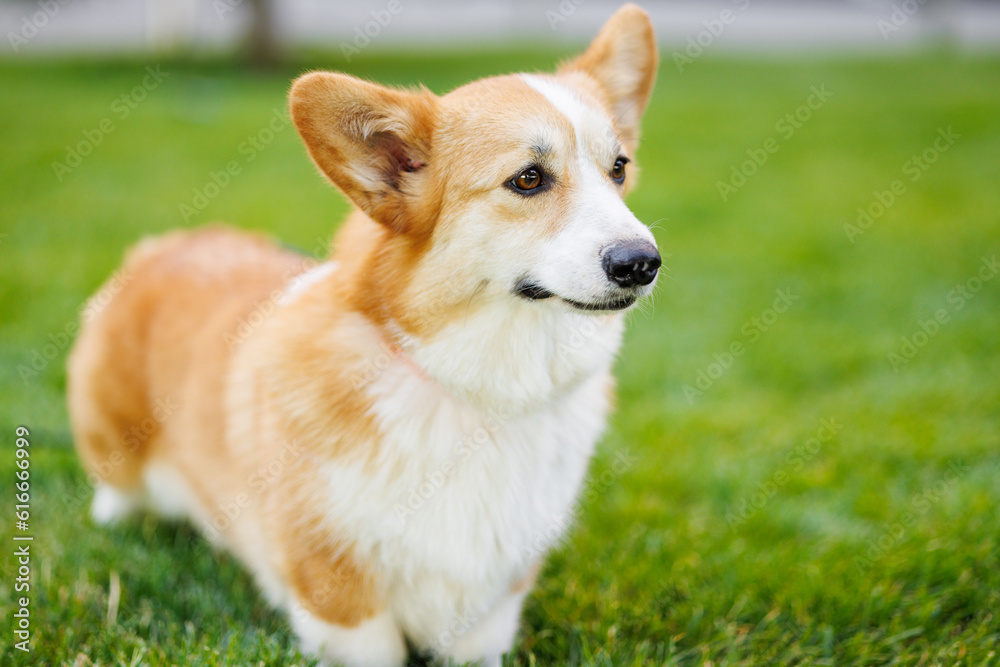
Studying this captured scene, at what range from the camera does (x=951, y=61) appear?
1420 cm

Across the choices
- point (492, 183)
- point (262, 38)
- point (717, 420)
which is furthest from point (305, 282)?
point (262, 38)

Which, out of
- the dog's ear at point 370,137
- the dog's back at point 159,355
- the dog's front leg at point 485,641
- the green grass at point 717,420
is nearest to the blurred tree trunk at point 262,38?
the green grass at point 717,420

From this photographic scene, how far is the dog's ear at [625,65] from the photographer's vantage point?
8.34 ft

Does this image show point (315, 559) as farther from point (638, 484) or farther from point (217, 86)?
point (217, 86)

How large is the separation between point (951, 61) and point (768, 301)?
12.4 metres

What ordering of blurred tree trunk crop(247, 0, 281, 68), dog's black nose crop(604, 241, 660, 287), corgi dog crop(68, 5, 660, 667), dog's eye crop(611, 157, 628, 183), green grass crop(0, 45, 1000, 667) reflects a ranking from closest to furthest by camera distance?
dog's black nose crop(604, 241, 660, 287) < corgi dog crop(68, 5, 660, 667) < dog's eye crop(611, 157, 628, 183) < green grass crop(0, 45, 1000, 667) < blurred tree trunk crop(247, 0, 281, 68)

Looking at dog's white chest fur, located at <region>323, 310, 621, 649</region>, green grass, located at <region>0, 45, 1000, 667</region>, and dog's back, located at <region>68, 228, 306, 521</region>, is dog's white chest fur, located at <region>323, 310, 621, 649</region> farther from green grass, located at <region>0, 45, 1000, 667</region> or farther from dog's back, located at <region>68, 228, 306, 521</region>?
dog's back, located at <region>68, 228, 306, 521</region>

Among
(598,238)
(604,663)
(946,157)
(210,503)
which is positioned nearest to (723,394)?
(604,663)

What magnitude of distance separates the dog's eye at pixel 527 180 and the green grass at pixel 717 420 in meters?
1.41

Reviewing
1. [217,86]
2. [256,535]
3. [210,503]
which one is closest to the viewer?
[256,535]

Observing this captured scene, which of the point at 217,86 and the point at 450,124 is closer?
the point at 450,124

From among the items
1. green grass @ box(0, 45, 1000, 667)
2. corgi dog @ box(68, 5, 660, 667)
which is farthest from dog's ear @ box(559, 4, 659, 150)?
green grass @ box(0, 45, 1000, 667)

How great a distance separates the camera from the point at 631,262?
1932 millimetres

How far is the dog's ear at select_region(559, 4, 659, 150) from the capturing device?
2.54 meters
